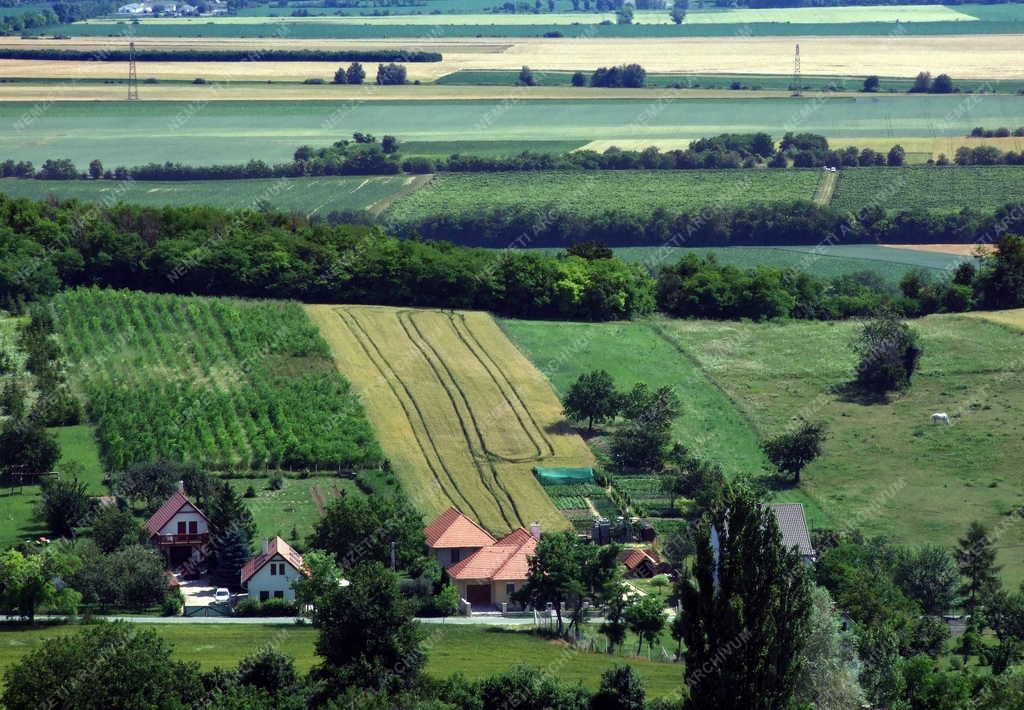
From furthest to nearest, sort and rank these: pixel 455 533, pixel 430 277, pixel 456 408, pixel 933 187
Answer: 1. pixel 933 187
2. pixel 430 277
3. pixel 456 408
4. pixel 455 533

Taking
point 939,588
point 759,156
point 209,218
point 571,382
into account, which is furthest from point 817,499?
point 759,156

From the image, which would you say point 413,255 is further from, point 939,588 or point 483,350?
point 939,588

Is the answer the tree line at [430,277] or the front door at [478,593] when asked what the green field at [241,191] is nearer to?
the tree line at [430,277]

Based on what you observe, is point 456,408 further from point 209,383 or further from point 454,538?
point 454,538

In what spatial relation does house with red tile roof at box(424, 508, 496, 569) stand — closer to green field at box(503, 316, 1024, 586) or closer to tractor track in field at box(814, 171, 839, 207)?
green field at box(503, 316, 1024, 586)

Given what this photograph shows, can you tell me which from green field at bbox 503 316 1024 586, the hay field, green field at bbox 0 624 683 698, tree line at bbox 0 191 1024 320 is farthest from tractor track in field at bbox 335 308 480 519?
green field at bbox 0 624 683 698

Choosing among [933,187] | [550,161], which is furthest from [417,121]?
[933,187]

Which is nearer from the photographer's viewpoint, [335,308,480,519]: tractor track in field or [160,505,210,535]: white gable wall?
[160,505,210,535]: white gable wall
